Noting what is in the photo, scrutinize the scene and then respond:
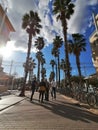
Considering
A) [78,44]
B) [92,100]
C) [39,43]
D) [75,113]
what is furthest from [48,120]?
[39,43]

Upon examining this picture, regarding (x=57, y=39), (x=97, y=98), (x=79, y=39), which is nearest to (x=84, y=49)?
(x=79, y=39)

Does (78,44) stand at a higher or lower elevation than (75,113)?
higher

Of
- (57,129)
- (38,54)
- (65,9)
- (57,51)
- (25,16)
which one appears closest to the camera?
(57,129)

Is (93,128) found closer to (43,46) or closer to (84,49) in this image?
(84,49)

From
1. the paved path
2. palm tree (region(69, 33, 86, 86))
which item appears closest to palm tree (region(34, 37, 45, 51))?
palm tree (region(69, 33, 86, 86))

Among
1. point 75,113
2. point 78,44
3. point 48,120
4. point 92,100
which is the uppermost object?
point 78,44

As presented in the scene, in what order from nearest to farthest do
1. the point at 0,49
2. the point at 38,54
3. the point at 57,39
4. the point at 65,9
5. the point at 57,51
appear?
the point at 65,9
the point at 0,49
the point at 57,39
the point at 57,51
the point at 38,54

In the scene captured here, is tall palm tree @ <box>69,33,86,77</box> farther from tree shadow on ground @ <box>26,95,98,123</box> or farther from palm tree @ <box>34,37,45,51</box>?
tree shadow on ground @ <box>26,95,98,123</box>

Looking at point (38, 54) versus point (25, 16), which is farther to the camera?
point (38, 54)

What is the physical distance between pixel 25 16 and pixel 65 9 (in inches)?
245

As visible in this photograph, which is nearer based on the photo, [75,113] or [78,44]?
[75,113]

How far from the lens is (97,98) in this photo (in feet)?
34.2

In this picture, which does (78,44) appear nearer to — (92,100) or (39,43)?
(39,43)

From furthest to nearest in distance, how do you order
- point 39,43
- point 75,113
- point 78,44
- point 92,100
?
1. point 39,43
2. point 78,44
3. point 92,100
4. point 75,113
